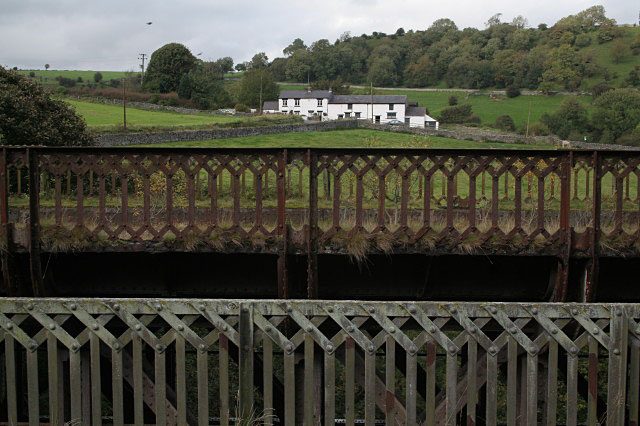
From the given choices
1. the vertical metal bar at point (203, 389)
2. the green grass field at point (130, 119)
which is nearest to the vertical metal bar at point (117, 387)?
the vertical metal bar at point (203, 389)

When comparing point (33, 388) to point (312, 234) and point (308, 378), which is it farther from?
point (312, 234)

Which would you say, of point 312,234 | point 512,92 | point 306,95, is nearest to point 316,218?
point 312,234

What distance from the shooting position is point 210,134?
4978 cm

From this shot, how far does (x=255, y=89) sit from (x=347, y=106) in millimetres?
14805

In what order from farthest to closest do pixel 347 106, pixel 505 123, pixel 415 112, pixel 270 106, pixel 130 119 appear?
1. pixel 347 106
2. pixel 270 106
3. pixel 415 112
4. pixel 505 123
5. pixel 130 119

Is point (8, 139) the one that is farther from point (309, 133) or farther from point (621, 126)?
point (621, 126)

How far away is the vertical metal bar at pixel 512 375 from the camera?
5.80 metres

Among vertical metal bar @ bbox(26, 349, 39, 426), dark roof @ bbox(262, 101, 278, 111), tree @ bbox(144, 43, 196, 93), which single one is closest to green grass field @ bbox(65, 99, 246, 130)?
tree @ bbox(144, 43, 196, 93)

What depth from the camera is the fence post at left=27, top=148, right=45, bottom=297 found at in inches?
327

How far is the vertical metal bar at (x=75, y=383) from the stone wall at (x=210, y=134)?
3135 cm

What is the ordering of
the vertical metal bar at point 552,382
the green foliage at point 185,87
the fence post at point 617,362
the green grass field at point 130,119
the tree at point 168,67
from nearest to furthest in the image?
the fence post at point 617,362, the vertical metal bar at point 552,382, the green grass field at point 130,119, the green foliage at point 185,87, the tree at point 168,67

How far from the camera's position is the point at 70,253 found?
866 centimetres

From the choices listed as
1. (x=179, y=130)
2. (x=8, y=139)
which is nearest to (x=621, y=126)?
(x=179, y=130)

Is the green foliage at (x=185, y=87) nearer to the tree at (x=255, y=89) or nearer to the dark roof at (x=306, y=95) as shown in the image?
the tree at (x=255, y=89)
